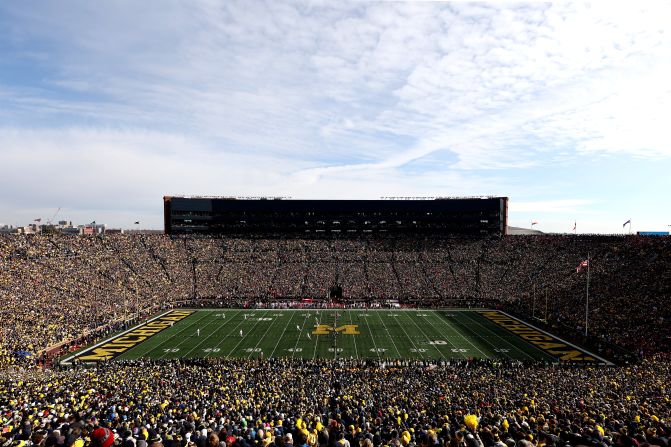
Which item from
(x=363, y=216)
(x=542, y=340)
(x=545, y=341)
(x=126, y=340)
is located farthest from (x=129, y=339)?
(x=363, y=216)

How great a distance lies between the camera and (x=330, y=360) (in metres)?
31.8

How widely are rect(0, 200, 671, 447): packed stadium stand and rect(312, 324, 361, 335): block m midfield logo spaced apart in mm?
9407

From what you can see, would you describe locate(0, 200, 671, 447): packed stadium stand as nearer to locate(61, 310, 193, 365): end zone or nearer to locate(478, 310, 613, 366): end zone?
locate(61, 310, 193, 365): end zone

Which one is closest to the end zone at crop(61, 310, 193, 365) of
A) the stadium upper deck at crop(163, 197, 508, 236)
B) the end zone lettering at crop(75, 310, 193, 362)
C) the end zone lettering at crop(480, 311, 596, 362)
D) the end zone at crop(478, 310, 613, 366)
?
the end zone lettering at crop(75, 310, 193, 362)

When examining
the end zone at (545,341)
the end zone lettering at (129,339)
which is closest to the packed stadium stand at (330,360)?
the end zone at (545,341)

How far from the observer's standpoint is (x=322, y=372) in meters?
26.8

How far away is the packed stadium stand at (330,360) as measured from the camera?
1172 centimetres

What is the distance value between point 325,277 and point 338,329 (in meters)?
22.3

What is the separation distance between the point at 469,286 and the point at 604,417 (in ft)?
161

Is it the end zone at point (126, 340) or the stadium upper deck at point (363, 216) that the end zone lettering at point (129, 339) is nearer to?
the end zone at point (126, 340)

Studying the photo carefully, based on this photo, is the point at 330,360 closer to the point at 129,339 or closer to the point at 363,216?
the point at 129,339

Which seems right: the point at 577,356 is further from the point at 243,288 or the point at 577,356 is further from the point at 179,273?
the point at 179,273

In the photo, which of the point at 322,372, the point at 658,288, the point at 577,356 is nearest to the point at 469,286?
the point at 658,288

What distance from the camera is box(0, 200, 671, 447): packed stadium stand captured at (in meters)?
11.7
